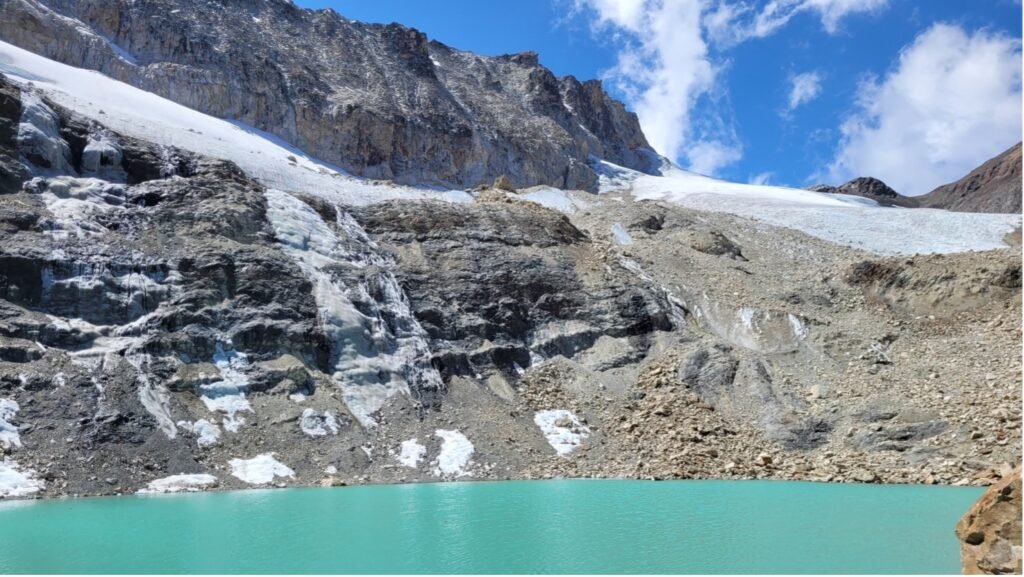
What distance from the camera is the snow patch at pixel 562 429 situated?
29.7m

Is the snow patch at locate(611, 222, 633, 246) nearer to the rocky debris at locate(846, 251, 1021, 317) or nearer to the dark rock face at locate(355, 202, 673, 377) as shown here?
the dark rock face at locate(355, 202, 673, 377)

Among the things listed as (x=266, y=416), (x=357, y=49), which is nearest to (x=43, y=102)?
(x=266, y=416)

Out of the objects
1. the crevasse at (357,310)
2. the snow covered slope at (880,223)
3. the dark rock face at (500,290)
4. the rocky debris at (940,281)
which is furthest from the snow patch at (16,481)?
the snow covered slope at (880,223)

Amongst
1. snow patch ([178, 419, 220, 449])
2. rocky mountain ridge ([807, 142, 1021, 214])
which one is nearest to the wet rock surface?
snow patch ([178, 419, 220, 449])

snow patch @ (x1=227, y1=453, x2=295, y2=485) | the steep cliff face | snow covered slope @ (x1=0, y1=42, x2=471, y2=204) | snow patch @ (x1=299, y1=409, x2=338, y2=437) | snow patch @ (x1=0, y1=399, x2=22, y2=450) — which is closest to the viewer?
snow patch @ (x1=0, y1=399, x2=22, y2=450)

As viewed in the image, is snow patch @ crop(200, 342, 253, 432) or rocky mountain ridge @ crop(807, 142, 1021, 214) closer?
snow patch @ crop(200, 342, 253, 432)

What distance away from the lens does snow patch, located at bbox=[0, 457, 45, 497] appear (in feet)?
69.2

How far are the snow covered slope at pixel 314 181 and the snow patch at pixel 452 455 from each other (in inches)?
769

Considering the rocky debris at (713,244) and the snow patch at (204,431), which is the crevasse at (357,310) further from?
the rocky debris at (713,244)

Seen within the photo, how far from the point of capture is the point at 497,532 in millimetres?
16047

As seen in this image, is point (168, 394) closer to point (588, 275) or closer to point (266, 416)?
point (266, 416)

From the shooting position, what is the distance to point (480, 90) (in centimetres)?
9312

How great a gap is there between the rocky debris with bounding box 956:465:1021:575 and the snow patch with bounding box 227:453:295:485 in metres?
21.5

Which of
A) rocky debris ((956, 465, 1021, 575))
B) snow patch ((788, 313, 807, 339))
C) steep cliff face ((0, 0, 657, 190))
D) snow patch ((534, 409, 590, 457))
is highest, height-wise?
steep cliff face ((0, 0, 657, 190))
